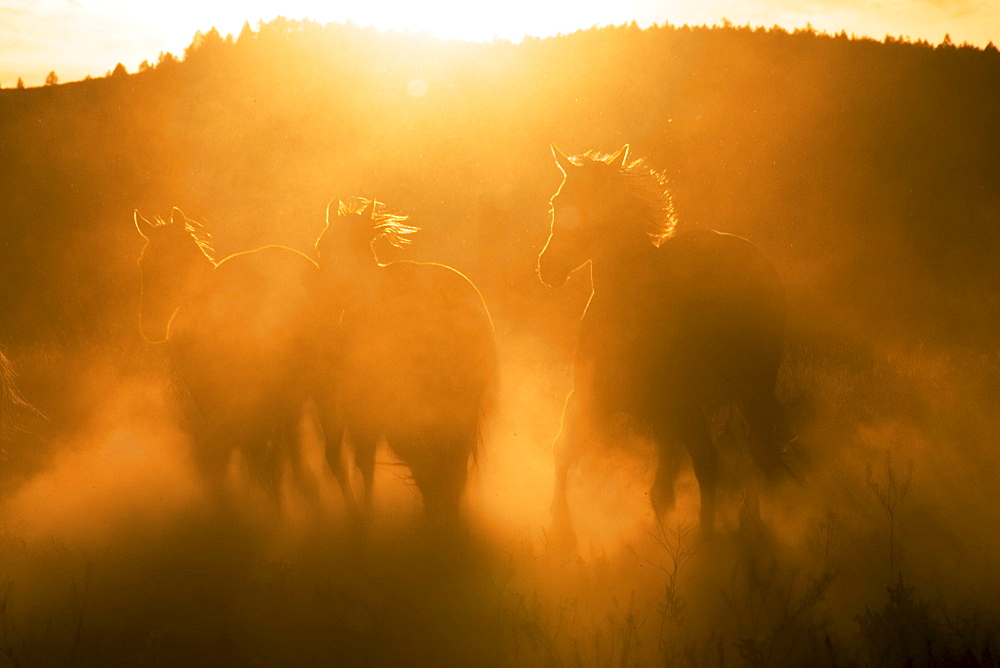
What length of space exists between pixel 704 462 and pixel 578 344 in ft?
3.48

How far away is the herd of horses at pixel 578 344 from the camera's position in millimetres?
4527

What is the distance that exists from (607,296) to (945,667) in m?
2.58

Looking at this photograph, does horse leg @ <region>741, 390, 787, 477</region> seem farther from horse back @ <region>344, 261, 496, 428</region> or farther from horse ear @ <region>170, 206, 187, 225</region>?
horse ear @ <region>170, 206, 187, 225</region>

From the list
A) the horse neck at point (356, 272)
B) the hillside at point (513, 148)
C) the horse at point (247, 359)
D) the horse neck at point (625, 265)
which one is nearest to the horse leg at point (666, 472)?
the horse neck at point (625, 265)

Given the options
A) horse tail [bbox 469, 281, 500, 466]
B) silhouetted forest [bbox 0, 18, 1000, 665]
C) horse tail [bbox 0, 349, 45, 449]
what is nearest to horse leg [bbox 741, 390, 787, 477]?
silhouetted forest [bbox 0, 18, 1000, 665]

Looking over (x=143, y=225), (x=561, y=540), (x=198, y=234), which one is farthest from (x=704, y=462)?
(x=143, y=225)

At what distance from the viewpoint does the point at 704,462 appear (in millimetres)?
4426

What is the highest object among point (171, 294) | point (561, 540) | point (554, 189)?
point (554, 189)

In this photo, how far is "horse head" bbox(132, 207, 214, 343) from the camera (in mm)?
5523

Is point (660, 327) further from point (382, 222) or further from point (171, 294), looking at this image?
point (171, 294)

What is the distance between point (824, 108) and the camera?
2922 cm

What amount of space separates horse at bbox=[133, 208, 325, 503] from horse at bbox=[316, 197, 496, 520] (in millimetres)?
399

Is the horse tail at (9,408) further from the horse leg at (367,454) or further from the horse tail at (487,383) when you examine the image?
the horse tail at (487,383)

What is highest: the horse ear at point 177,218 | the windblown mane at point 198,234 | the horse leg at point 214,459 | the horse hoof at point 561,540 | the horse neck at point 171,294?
the horse ear at point 177,218
